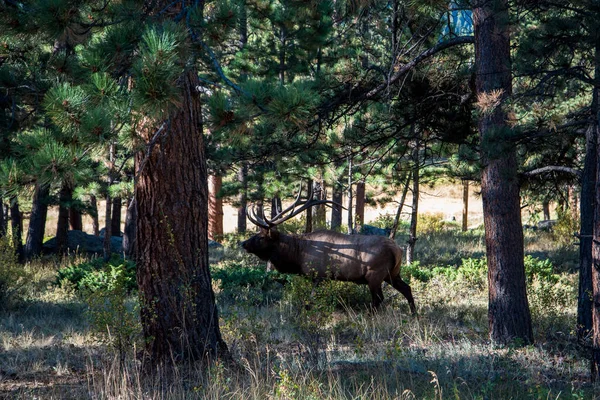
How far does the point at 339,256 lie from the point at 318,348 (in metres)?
4.02

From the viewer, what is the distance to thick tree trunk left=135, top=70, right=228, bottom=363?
5.93m

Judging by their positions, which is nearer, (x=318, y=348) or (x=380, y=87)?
(x=318, y=348)

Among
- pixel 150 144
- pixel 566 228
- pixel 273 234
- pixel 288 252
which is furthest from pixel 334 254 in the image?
pixel 566 228

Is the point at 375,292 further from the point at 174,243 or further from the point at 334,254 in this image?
the point at 174,243

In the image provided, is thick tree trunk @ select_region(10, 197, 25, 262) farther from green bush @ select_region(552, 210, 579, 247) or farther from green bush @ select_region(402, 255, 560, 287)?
green bush @ select_region(552, 210, 579, 247)

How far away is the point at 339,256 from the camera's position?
1050cm

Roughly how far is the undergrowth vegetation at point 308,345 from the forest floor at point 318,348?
2 cm

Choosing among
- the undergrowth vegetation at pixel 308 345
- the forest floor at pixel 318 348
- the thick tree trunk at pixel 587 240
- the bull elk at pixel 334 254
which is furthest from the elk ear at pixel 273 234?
the thick tree trunk at pixel 587 240

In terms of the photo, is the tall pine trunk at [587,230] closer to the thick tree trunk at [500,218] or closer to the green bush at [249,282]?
the thick tree trunk at [500,218]

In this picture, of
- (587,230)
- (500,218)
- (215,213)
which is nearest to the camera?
(500,218)

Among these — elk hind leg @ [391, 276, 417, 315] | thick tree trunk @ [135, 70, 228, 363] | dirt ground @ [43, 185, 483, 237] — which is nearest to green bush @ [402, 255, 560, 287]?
elk hind leg @ [391, 276, 417, 315]

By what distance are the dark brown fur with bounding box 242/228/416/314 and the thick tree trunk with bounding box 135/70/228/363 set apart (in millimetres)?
4051

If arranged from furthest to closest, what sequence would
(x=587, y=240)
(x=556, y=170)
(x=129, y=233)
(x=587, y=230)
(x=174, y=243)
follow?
(x=129, y=233) → (x=587, y=230) → (x=556, y=170) → (x=587, y=240) → (x=174, y=243)

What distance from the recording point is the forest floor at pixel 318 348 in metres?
5.18
